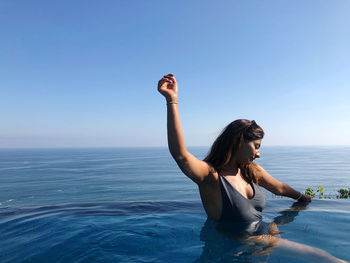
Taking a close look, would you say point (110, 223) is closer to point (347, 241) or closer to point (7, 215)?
point (7, 215)

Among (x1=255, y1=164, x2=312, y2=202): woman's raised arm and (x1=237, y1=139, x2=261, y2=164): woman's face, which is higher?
(x1=237, y1=139, x2=261, y2=164): woman's face

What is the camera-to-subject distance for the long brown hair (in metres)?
3.43

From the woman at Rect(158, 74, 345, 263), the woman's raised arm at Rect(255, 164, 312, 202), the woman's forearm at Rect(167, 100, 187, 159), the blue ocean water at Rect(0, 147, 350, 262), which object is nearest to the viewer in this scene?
the woman's forearm at Rect(167, 100, 187, 159)

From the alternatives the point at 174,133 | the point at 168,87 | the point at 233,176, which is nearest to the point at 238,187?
the point at 233,176

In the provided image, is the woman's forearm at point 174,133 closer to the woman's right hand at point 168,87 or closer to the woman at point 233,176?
the woman's right hand at point 168,87

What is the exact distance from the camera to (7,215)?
6.00 m

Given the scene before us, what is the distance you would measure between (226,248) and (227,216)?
54cm

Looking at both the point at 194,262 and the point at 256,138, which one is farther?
the point at 256,138

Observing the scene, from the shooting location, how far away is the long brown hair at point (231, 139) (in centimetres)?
343

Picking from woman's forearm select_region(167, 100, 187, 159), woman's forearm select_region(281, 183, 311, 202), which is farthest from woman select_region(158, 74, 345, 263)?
woman's forearm select_region(281, 183, 311, 202)

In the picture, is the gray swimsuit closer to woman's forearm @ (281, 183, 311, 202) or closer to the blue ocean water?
the blue ocean water

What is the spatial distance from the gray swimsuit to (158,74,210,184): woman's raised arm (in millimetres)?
716

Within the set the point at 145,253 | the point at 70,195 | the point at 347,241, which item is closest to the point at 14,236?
the point at 145,253

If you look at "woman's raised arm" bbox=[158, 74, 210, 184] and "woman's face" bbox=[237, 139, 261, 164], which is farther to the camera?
"woman's face" bbox=[237, 139, 261, 164]
